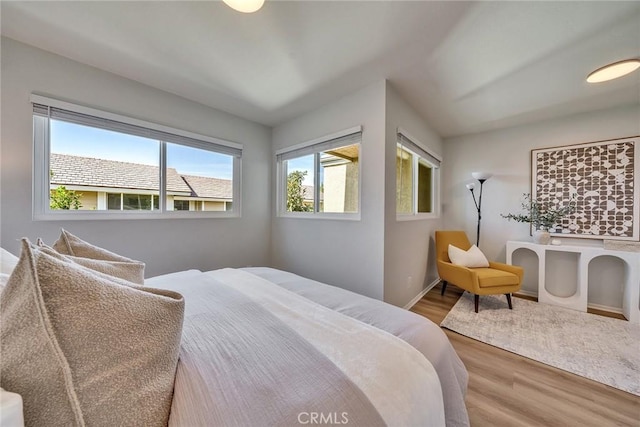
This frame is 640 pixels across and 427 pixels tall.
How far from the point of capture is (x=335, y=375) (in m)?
0.71

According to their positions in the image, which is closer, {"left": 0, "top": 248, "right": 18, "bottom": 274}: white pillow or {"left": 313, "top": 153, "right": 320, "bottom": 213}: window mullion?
{"left": 0, "top": 248, "right": 18, "bottom": 274}: white pillow

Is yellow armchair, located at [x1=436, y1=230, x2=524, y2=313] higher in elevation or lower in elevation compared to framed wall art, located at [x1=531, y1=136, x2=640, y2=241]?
lower

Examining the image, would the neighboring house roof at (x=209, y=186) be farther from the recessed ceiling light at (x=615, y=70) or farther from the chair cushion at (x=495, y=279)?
the recessed ceiling light at (x=615, y=70)

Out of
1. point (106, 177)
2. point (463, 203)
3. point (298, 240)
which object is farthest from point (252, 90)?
point (463, 203)

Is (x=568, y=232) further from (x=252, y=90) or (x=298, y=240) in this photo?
(x=252, y=90)

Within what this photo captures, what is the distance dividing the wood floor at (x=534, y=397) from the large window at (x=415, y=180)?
4.89 feet

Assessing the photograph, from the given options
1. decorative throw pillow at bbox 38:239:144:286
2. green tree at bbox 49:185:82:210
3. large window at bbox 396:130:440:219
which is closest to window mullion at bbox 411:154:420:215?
large window at bbox 396:130:440:219

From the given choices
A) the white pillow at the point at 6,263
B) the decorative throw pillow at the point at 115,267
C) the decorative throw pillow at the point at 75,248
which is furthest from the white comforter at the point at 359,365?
the white pillow at the point at 6,263

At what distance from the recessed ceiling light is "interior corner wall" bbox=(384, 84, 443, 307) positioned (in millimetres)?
1499

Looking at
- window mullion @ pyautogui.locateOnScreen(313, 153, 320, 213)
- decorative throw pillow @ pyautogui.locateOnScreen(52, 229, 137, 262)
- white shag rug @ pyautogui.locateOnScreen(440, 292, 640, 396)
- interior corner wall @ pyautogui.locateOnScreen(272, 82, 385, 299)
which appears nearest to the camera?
decorative throw pillow @ pyautogui.locateOnScreen(52, 229, 137, 262)

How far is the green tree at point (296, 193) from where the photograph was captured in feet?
10.2

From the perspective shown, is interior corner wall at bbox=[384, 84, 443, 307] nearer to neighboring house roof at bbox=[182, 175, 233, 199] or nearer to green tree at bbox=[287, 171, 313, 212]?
green tree at bbox=[287, 171, 313, 212]

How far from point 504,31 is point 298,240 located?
2727mm

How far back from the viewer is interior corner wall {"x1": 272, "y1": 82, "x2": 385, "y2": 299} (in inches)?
88.4
